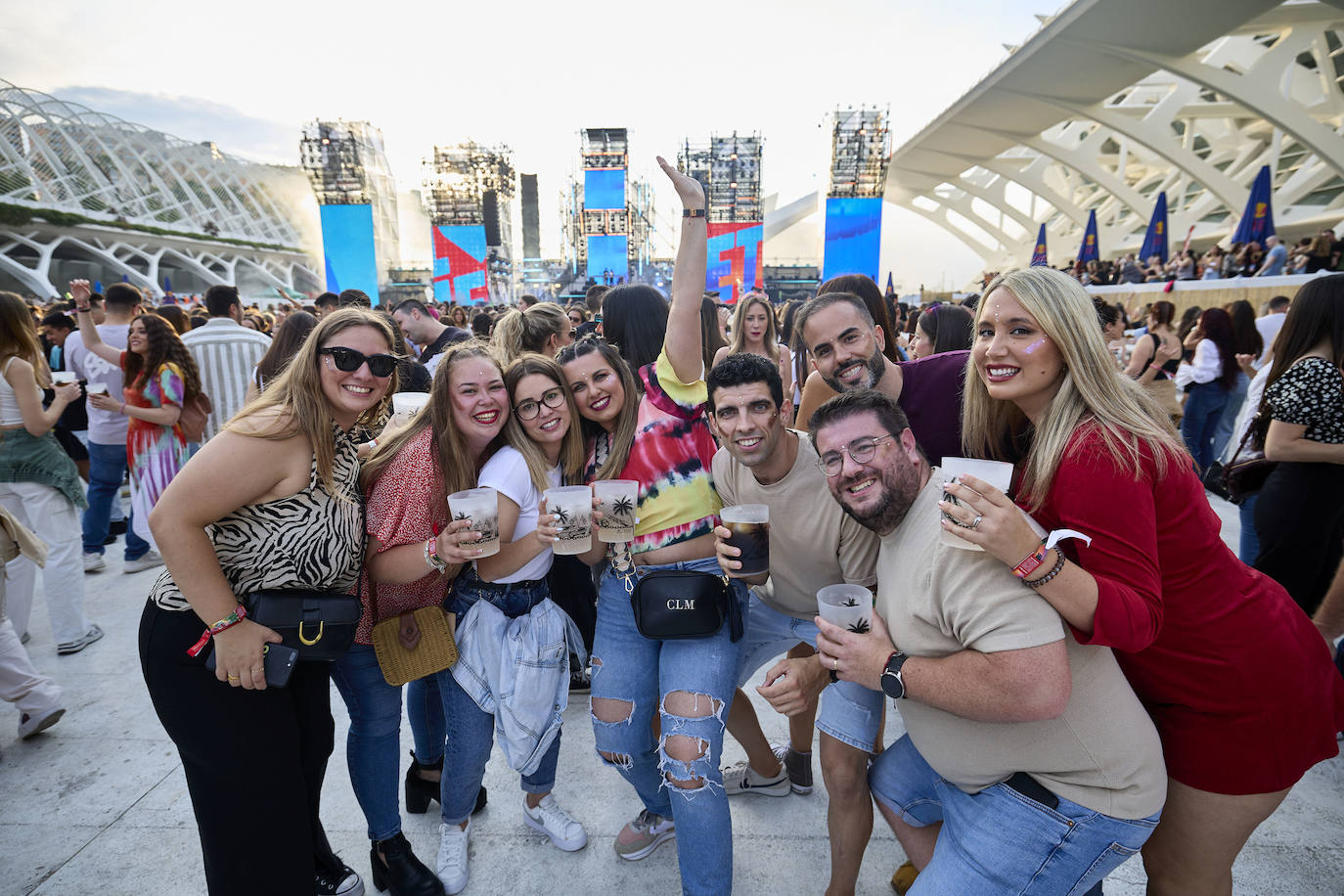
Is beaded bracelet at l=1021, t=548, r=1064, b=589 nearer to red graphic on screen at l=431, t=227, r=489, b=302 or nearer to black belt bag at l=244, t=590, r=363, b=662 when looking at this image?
black belt bag at l=244, t=590, r=363, b=662

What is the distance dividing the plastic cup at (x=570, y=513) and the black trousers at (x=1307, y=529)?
300cm

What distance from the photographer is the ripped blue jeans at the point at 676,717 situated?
2.01 m

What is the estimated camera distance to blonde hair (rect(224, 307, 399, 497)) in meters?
1.76

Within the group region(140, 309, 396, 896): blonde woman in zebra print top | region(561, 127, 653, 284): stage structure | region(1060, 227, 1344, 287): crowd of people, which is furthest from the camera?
region(561, 127, 653, 284): stage structure

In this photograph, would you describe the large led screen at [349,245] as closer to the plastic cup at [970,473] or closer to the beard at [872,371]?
the beard at [872,371]

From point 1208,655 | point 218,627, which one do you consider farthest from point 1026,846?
point 218,627

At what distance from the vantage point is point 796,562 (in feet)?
7.27

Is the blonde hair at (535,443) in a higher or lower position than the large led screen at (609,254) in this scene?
lower

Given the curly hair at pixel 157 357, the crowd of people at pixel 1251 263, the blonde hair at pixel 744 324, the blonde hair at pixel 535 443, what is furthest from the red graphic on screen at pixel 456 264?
the blonde hair at pixel 535 443

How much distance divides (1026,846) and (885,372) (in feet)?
5.65

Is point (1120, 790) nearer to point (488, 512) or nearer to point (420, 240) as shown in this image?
point (488, 512)

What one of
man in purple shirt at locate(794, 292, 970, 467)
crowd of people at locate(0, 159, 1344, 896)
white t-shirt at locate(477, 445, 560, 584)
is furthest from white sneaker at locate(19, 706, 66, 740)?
man in purple shirt at locate(794, 292, 970, 467)

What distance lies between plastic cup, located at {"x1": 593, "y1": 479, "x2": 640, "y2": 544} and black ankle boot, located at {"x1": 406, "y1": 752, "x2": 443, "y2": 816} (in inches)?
56.2

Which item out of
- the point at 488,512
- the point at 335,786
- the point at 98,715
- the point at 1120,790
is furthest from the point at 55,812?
the point at 1120,790
